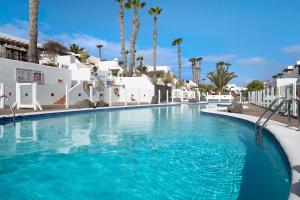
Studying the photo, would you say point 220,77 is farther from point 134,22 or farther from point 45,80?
point 45,80

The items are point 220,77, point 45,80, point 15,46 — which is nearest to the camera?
point 45,80

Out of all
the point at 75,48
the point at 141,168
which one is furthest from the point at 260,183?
the point at 75,48

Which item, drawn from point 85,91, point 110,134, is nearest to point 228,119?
point 110,134

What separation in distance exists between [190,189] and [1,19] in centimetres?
3286

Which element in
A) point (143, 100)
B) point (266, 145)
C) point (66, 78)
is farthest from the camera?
point (143, 100)

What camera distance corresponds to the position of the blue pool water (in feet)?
12.5

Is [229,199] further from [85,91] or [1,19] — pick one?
[1,19]

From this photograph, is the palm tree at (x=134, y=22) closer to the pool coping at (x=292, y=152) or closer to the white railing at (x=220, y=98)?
the white railing at (x=220, y=98)

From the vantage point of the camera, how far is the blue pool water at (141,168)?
149 inches

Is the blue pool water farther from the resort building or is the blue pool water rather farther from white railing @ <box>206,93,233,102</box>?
white railing @ <box>206,93,233,102</box>

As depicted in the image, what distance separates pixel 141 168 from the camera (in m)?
5.02

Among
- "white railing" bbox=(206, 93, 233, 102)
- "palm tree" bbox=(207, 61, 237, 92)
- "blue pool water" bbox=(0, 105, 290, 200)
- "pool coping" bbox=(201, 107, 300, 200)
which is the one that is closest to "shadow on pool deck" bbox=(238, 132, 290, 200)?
"blue pool water" bbox=(0, 105, 290, 200)

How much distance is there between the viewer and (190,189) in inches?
154

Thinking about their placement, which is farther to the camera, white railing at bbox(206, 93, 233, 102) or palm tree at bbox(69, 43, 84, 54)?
palm tree at bbox(69, 43, 84, 54)
